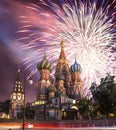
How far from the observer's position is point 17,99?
11294 cm

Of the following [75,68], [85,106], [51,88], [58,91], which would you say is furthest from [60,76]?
[85,106]

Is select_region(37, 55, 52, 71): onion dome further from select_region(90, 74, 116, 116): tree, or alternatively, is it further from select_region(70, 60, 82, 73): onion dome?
select_region(90, 74, 116, 116): tree

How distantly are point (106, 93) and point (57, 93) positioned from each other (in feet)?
160

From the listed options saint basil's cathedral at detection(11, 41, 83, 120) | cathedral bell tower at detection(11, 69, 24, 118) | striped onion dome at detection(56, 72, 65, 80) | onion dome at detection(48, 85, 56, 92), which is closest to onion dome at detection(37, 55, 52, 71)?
saint basil's cathedral at detection(11, 41, 83, 120)

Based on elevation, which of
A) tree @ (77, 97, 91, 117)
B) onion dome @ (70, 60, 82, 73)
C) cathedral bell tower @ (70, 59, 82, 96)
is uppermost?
onion dome @ (70, 60, 82, 73)

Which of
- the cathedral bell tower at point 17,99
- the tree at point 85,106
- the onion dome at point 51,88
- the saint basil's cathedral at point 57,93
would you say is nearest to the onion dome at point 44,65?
the saint basil's cathedral at point 57,93

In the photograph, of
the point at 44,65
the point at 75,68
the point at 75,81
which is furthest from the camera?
the point at 75,68

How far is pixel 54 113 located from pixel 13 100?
30.1 m

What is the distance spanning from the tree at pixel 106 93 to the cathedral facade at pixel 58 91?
3840 cm

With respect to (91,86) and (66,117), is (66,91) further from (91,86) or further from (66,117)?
(91,86)

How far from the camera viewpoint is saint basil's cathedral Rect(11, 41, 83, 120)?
8856cm

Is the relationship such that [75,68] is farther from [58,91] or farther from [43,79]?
[43,79]

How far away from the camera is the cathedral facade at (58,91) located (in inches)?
3479

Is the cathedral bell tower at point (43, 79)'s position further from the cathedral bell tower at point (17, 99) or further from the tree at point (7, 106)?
the tree at point (7, 106)
